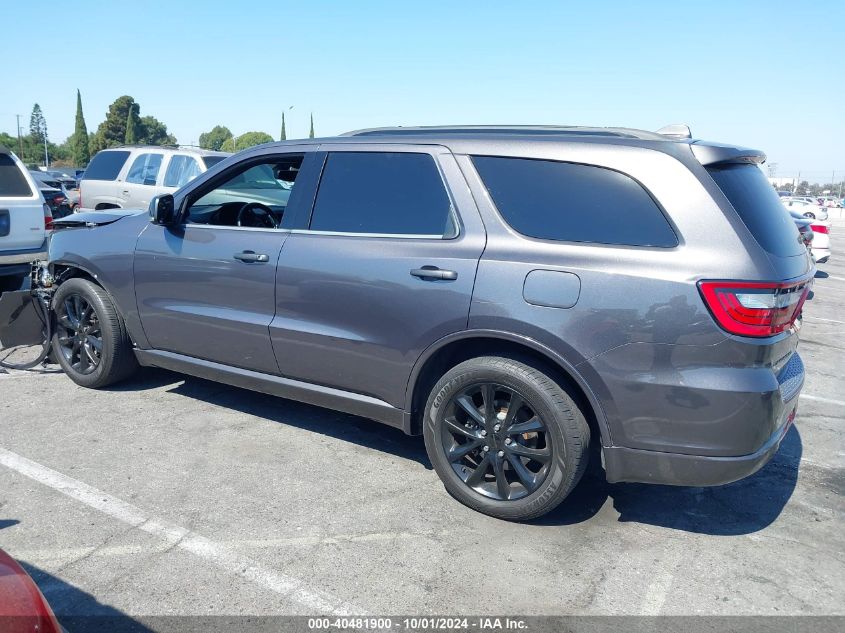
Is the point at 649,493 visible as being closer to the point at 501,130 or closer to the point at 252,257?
the point at 501,130

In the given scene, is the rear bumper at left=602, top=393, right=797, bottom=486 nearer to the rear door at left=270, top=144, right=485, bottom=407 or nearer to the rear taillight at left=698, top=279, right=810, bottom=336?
the rear taillight at left=698, top=279, right=810, bottom=336

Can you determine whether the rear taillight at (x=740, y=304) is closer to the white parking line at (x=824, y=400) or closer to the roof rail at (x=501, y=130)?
the roof rail at (x=501, y=130)

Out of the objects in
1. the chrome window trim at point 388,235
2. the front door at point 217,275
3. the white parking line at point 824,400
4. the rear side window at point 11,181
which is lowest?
the white parking line at point 824,400

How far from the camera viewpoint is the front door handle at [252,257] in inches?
166

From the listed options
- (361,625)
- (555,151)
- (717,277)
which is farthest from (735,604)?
(555,151)

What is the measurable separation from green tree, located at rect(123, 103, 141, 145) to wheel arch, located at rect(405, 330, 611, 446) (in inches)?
3186

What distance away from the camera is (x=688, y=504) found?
3814mm

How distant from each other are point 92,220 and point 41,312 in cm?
94

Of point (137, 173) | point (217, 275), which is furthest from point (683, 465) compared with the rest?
point (137, 173)

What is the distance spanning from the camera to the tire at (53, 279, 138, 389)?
5.02 metres

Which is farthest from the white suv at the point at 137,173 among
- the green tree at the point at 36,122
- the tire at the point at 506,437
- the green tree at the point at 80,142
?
the green tree at the point at 36,122

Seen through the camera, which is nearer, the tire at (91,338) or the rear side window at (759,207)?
the rear side window at (759,207)

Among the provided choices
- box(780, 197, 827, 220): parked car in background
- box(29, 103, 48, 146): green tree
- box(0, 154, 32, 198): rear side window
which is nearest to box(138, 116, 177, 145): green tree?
box(29, 103, 48, 146): green tree

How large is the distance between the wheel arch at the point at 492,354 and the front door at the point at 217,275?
1.01 meters
